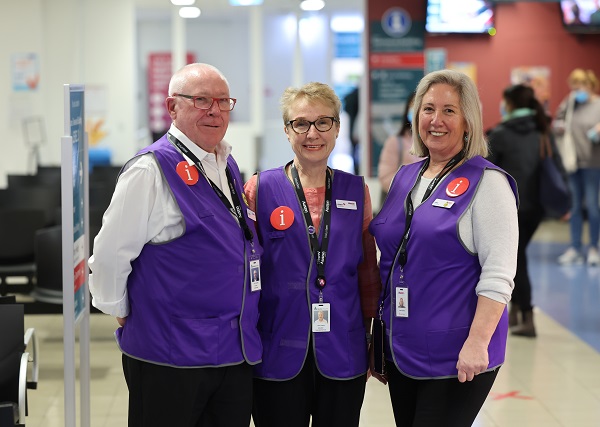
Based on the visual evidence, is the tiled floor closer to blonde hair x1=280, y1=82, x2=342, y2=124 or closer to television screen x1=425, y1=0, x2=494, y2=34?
blonde hair x1=280, y1=82, x2=342, y2=124

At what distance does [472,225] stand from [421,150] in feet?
1.34

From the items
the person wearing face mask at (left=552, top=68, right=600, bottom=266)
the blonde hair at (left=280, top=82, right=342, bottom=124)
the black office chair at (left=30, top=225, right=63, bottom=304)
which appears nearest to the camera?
the blonde hair at (left=280, top=82, right=342, bottom=124)

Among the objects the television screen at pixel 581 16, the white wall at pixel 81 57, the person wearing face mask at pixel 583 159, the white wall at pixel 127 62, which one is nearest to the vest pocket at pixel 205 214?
the person wearing face mask at pixel 583 159

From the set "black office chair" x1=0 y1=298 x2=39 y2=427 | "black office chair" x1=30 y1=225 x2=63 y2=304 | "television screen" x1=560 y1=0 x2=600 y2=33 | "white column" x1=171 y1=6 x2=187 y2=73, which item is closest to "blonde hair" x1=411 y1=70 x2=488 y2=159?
"black office chair" x1=0 y1=298 x2=39 y2=427

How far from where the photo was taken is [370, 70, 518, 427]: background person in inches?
111

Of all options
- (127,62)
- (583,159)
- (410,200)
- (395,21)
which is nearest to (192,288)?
(410,200)

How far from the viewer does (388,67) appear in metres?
12.1

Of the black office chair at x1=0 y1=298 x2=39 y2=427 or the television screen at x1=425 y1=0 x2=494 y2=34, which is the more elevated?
the television screen at x1=425 y1=0 x2=494 y2=34

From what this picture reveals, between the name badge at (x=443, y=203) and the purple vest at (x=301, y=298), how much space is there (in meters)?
0.34

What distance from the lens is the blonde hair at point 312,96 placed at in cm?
311

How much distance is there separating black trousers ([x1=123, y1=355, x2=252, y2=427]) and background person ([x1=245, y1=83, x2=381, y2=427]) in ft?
0.46

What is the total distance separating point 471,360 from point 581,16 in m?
11.5

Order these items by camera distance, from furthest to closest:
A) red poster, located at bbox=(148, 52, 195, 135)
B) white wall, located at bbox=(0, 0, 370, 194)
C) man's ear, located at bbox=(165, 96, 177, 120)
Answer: red poster, located at bbox=(148, 52, 195, 135), white wall, located at bbox=(0, 0, 370, 194), man's ear, located at bbox=(165, 96, 177, 120)

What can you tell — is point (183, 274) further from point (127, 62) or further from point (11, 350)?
point (127, 62)
